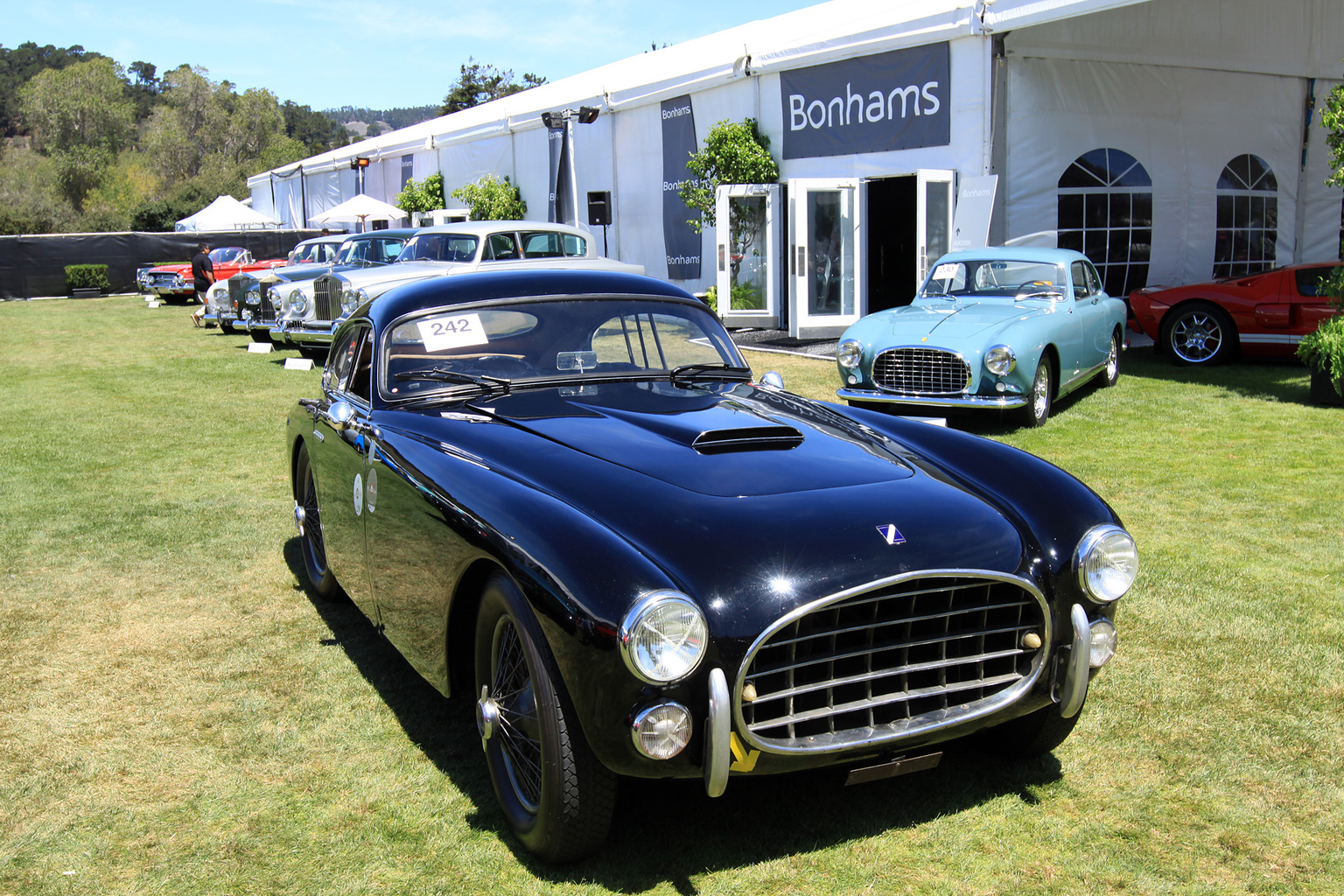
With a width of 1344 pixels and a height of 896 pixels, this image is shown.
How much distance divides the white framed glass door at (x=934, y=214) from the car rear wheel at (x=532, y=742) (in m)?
11.6

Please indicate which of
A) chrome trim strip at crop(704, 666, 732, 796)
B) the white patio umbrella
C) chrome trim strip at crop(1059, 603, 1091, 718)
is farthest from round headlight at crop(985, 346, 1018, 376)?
the white patio umbrella

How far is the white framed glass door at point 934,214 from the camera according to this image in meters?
13.8

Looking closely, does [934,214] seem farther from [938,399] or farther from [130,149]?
[130,149]

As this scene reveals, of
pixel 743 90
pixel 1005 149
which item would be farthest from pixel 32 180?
pixel 1005 149

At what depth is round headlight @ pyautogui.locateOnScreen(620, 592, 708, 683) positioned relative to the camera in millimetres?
2473

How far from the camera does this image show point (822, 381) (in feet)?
39.8

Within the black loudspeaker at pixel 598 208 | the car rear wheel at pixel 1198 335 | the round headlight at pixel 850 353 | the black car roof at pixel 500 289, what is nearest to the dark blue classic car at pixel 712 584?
the black car roof at pixel 500 289

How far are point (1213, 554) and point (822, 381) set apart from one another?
22.7 feet

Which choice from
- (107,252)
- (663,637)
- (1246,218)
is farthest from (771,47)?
(107,252)

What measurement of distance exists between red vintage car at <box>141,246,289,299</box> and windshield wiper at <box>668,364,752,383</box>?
68.7 ft

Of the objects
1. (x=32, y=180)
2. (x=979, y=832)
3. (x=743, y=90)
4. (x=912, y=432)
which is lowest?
(x=979, y=832)

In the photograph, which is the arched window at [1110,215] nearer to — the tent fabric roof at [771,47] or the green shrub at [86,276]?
the tent fabric roof at [771,47]

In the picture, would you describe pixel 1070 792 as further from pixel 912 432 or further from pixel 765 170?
pixel 765 170

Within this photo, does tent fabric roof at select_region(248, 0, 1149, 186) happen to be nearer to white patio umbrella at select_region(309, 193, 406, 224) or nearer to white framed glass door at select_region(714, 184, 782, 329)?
white framed glass door at select_region(714, 184, 782, 329)
